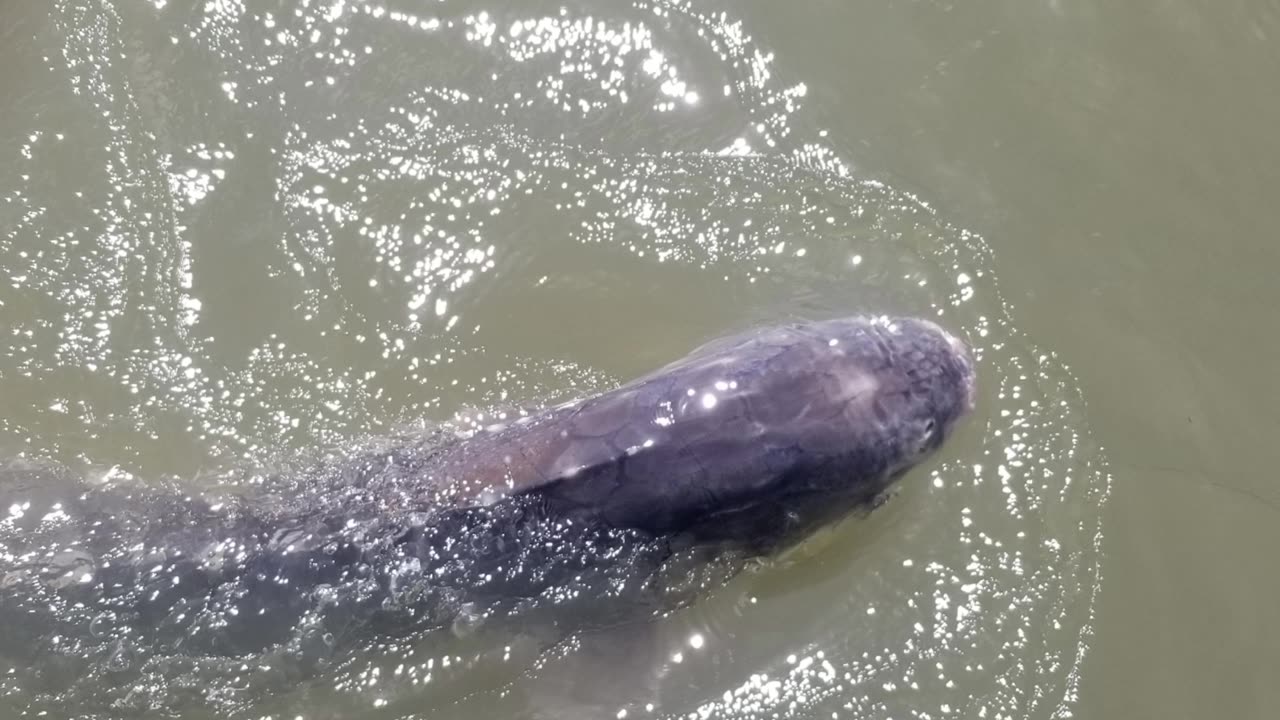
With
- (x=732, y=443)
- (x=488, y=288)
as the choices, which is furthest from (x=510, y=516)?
(x=488, y=288)

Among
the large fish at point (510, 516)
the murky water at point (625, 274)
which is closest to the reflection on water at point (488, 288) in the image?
the murky water at point (625, 274)

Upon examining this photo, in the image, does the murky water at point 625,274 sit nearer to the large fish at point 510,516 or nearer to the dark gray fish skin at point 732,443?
the large fish at point 510,516

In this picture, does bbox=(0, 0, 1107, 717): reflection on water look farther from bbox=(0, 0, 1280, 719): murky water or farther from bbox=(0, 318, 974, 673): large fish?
bbox=(0, 318, 974, 673): large fish

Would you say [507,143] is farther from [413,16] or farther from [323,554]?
[323,554]

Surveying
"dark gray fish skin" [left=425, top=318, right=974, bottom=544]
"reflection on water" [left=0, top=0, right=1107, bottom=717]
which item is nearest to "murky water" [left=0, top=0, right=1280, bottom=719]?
"reflection on water" [left=0, top=0, right=1107, bottom=717]

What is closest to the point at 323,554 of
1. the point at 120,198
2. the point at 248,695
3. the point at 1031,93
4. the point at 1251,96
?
the point at 248,695

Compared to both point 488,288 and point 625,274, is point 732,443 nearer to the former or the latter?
point 625,274
